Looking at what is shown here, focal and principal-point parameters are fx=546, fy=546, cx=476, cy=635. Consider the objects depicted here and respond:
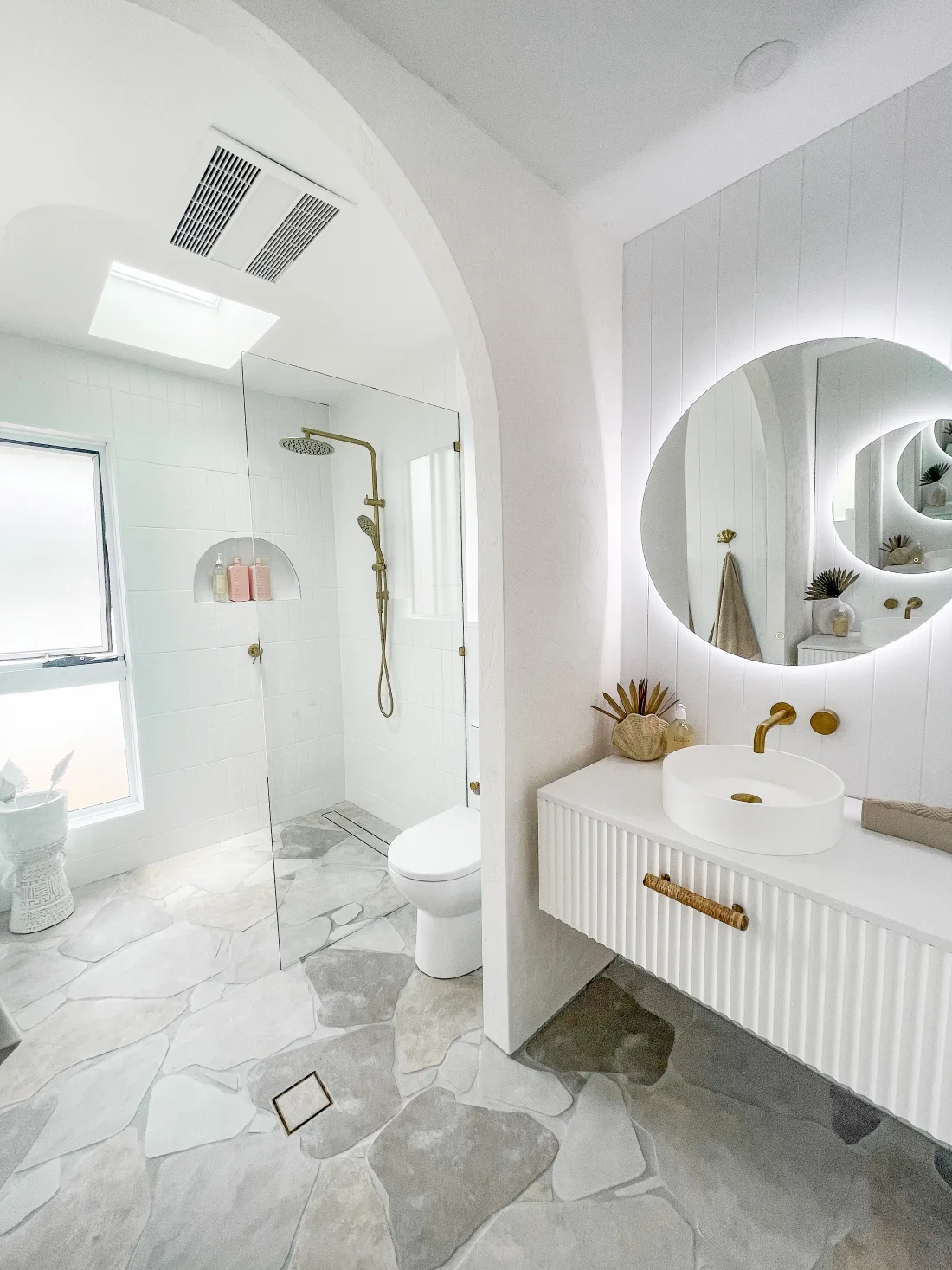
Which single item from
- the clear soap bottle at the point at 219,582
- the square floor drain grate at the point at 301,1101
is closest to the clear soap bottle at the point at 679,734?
the square floor drain grate at the point at 301,1101

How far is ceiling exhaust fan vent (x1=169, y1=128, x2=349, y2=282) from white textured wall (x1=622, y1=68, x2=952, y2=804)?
0.99 metres

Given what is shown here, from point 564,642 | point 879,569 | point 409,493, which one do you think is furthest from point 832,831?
point 409,493

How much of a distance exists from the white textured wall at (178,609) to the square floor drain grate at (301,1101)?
99 centimetres

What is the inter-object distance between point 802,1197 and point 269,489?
8.36ft

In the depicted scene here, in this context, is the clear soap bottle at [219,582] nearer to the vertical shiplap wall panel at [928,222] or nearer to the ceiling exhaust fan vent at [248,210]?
the ceiling exhaust fan vent at [248,210]

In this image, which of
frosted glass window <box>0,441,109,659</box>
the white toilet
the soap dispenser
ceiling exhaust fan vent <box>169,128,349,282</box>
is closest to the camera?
ceiling exhaust fan vent <box>169,128,349,282</box>

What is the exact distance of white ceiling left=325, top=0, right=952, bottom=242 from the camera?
1052 millimetres

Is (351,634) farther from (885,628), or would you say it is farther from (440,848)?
(885,628)

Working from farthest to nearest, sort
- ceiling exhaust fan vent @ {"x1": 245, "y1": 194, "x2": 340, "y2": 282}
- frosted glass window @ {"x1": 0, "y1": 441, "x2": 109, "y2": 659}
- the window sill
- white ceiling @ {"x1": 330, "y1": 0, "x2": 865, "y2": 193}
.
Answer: the window sill
frosted glass window @ {"x1": 0, "y1": 441, "x2": 109, "y2": 659}
ceiling exhaust fan vent @ {"x1": 245, "y1": 194, "x2": 340, "y2": 282}
white ceiling @ {"x1": 330, "y1": 0, "x2": 865, "y2": 193}

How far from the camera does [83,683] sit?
8.46ft

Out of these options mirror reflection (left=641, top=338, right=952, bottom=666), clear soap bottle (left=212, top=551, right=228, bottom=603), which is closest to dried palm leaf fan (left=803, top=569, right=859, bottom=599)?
mirror reflection (left=641, top=338, right=952, bottom=666)

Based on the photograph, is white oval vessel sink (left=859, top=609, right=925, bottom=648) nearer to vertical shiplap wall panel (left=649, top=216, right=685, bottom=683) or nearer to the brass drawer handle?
vertical shiplap wall panel (left=649, top=216, right=685, bottom=683)

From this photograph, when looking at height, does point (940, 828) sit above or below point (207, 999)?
above

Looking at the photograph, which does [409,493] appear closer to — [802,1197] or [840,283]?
[840,283]
